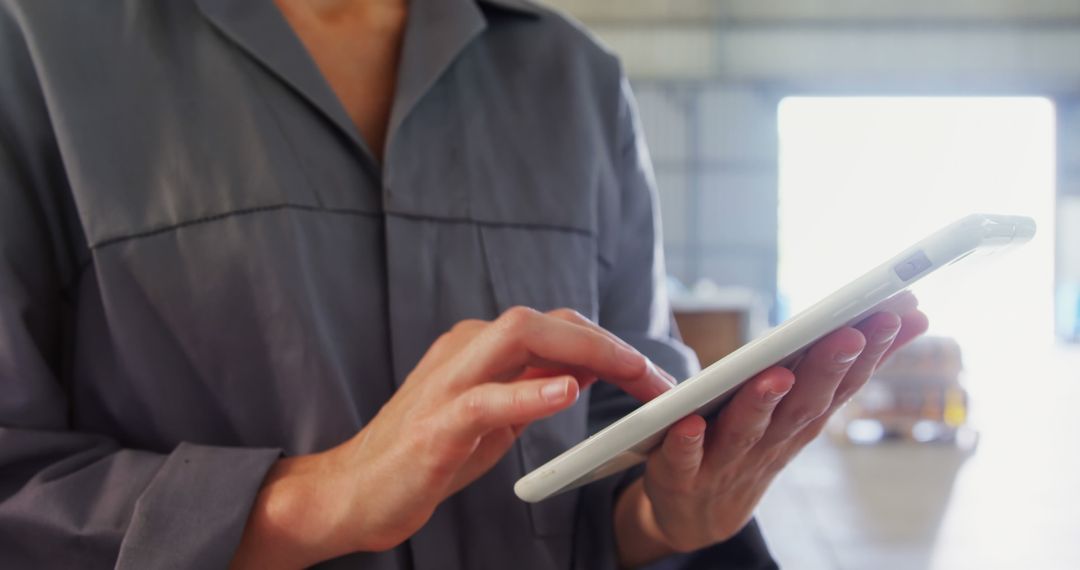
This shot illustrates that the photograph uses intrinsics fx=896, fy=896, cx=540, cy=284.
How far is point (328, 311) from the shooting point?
739 millimetres

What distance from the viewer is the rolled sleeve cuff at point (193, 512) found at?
60cm

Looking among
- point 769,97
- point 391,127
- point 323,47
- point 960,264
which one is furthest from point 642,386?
point 769,97

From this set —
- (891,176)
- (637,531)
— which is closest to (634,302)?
(637,531)

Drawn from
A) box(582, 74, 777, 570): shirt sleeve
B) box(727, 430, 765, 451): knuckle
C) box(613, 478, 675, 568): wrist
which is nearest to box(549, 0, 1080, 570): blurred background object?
box(582, 74, 777, 570): shirt sleeve

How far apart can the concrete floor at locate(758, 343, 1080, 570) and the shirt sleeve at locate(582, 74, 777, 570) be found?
2.30m

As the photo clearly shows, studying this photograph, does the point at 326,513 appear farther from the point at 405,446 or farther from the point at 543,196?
the point at 543,196

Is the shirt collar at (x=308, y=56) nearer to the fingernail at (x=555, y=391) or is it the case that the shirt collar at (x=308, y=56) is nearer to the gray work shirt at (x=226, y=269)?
the gray work shirt at (x=226, y=269)

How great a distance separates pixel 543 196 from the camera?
33.5 inches

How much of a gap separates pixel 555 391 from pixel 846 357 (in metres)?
0.17

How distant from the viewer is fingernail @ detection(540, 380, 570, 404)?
512 millimetres

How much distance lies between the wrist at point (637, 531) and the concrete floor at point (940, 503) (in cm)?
232

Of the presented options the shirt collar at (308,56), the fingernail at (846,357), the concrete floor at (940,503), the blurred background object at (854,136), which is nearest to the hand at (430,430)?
the fingernail at (846,357)

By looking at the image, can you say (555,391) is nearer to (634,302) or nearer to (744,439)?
(744,439)

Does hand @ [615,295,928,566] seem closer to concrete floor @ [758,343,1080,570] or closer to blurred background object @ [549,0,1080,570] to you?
concrete floor @ [758,343,1080,570]
